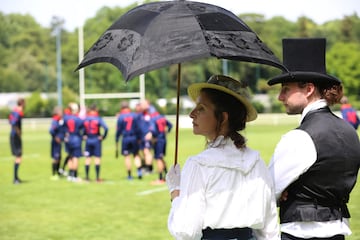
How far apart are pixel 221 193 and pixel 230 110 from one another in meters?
0.43

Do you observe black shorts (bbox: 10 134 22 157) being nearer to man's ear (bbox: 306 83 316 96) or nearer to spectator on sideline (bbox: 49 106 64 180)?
spectator on sideline (bbox: 49 106 64 180)

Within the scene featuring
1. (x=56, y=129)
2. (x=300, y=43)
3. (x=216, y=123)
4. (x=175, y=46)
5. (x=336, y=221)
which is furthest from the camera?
(x=56, y=129)

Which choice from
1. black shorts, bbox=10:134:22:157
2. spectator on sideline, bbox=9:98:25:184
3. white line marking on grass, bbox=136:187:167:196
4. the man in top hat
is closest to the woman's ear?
the man in top hat

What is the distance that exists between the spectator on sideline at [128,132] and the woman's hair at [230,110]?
12.5 metres

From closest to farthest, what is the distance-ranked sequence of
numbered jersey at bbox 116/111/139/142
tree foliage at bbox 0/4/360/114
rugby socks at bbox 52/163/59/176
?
1. numbered jersey at bbox 116/111/139/142
2. rugby socks at bbox 52/163/59/176
3. tree foliage at bbox 0/4/360/114

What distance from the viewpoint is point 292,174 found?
10.9ft

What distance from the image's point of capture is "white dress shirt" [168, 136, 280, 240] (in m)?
3.04

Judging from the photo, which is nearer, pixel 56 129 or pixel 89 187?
pixel 89 187

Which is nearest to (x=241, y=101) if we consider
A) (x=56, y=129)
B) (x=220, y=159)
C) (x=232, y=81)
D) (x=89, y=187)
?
(x=232, y=81)

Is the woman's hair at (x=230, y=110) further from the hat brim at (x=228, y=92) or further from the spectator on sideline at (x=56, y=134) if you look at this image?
the spectator on sideline at (x=56, y=134)

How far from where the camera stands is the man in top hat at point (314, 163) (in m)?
3.35

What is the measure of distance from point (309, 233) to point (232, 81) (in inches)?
34.1

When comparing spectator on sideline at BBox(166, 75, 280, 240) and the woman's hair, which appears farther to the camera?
the woman's hair

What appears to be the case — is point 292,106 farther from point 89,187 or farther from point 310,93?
point 89,187
